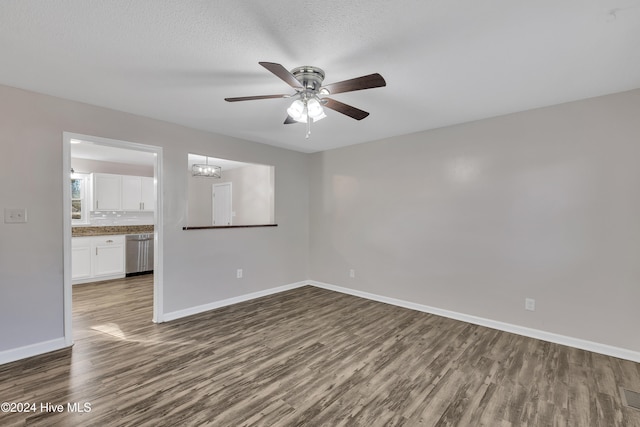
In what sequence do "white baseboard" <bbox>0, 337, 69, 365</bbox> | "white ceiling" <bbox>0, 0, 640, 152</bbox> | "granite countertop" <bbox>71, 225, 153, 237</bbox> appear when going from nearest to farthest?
1. "white ceiling" <bbox>0, 0, 640, 152</bbox>
2. "white baseboard" <bbox>0, 337, 69, 365</bbox>
3. "granite countertop" <bbox>71, 225, 153, 237</bbox>

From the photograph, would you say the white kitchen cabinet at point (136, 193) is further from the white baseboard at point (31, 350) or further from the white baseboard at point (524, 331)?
the white baseboard at point (524, 331)

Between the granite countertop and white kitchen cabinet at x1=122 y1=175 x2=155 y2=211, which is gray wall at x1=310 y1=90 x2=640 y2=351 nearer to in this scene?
the granite countertop

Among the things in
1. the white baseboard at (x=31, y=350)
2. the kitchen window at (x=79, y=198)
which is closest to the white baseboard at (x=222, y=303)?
the white baseboard at (x=31, y=350)

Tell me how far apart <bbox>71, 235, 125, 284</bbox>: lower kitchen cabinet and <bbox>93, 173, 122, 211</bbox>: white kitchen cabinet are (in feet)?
2.74

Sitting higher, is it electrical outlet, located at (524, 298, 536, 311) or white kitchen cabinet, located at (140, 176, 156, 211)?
white kitchen cabinet, located at (140, 176, 156, 211)

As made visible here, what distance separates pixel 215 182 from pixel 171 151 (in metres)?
3.90

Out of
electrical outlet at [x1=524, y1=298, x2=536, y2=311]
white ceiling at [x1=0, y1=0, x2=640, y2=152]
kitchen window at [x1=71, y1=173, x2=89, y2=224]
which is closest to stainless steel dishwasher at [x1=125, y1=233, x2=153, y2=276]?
kitchen window at [x1=71, y1=173, x2=89, y2=224]

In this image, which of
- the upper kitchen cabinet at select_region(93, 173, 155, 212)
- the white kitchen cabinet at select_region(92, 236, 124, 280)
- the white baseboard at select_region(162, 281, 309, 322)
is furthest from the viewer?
the upper kitchen cabinet at select_region(93, 173, 155, 212)

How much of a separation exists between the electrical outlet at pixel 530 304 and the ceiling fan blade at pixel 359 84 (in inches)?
112

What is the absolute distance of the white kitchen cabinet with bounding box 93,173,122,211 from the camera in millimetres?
5727

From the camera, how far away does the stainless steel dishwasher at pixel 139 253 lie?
5684 mm

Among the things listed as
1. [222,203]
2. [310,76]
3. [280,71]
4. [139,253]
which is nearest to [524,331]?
[310,76]

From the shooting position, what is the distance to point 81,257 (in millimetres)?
5023

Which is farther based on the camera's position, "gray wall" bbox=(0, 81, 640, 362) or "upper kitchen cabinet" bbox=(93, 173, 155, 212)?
"upper kitchen cabinet" bbox=(93, 173, 155, 212)
